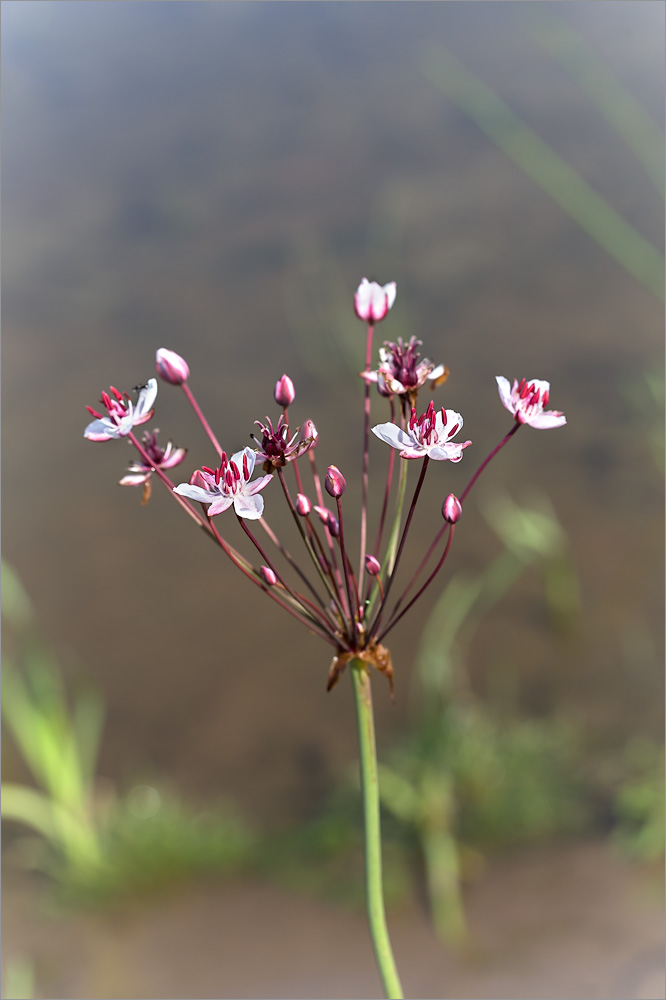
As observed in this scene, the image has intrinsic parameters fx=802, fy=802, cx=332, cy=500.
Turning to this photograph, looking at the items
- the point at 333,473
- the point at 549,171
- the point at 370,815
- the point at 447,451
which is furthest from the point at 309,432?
the point at 549,171

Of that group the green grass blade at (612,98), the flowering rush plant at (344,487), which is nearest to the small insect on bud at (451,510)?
the flowering rush plant at (344,487)

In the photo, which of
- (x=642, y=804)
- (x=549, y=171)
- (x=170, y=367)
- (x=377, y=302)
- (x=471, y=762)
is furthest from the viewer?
(x=549, y=171)

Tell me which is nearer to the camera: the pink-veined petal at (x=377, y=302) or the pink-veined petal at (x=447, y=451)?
the pink-veined petal at (x=447, y=451)

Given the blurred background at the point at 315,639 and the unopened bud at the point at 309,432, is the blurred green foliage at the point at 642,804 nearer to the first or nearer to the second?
the blurred background at the point at 315,639

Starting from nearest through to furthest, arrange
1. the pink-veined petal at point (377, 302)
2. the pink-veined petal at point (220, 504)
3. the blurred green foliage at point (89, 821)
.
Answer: the pink-veined petal at point (220, 504), the pink-veined petal at point (377, 302), the blurred green foliage at point (89, 821)

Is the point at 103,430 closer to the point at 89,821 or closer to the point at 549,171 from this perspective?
the point at 89,821

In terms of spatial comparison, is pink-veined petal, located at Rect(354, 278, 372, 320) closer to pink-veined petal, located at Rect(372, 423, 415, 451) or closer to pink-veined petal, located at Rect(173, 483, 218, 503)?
pink-veined petal, located at Rect(372, 423, 415, 451)
